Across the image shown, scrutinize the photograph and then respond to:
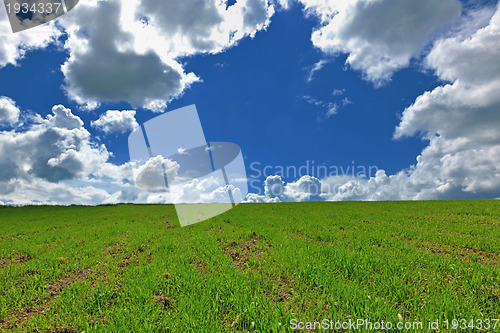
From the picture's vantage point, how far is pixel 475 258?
8695 millimetres

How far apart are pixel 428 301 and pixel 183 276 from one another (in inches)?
229

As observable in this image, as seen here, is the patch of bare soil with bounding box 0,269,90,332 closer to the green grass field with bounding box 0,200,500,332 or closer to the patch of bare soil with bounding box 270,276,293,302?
the green grass field with bounding box 0,200,500,332

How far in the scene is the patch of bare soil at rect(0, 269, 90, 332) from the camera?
16.9ft

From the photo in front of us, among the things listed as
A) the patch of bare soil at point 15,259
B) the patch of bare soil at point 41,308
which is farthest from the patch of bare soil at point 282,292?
the patch of bare soil at point 15,259

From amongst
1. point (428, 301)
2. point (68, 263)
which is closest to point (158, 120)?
point (68, 263)

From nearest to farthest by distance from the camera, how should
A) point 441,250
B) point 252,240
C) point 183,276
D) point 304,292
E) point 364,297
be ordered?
point 364,297, point 304,292, point 183,276, point 441,250, point 252,240

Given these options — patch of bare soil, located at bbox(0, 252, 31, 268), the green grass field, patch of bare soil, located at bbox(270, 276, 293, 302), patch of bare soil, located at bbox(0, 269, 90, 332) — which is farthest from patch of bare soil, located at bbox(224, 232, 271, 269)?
patch of bare soil, located at bbox(0, 252, 31, 268)

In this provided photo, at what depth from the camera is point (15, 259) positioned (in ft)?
35.7

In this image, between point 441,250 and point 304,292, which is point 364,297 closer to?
point 304,292

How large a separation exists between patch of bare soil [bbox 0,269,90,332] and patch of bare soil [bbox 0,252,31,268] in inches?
176

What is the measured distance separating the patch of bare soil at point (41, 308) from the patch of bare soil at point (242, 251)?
4910 mm

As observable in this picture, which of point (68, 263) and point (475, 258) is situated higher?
point (68, 263)

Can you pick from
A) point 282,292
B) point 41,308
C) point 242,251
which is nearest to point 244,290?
point 282,292

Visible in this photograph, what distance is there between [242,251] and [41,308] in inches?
244
